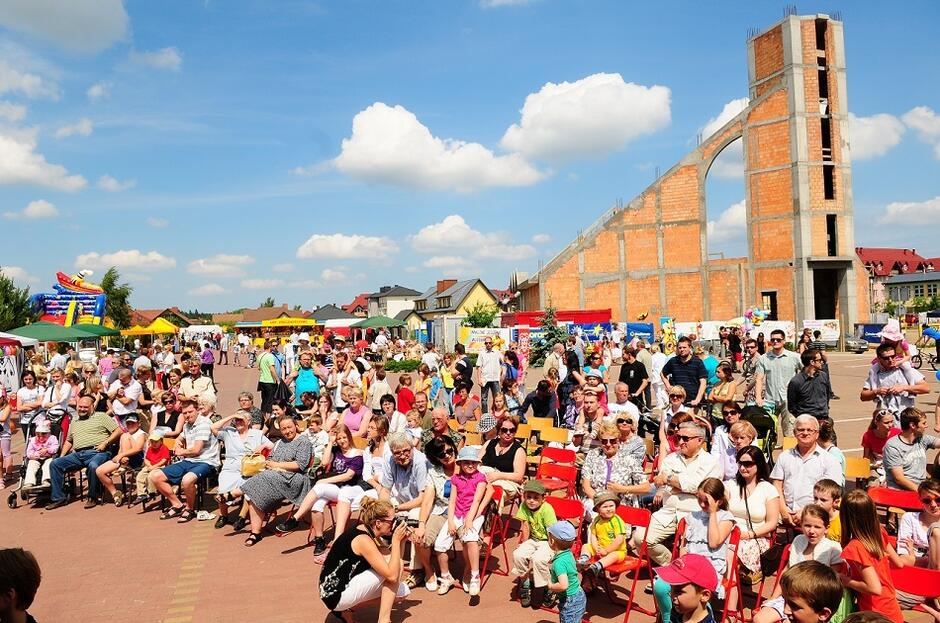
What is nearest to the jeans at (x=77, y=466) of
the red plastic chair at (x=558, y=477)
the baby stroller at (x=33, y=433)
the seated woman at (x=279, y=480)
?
the baby stroller at (x=33, y=433)

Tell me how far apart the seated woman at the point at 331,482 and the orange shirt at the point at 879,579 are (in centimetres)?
467

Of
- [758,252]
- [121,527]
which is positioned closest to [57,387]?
[121,527]

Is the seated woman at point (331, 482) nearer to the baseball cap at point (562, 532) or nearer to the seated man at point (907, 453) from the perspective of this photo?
the baseball cap at point (562, 532)

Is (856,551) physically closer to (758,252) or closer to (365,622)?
(365,622)

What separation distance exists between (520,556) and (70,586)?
4.18 m

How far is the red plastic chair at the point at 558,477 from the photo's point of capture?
21.8 ft

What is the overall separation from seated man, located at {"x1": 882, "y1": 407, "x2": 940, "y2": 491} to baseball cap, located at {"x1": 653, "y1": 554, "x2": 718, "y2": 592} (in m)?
3.25

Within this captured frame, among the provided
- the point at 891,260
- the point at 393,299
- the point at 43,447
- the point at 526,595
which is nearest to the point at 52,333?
the point at 43,447

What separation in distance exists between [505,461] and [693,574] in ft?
10.5

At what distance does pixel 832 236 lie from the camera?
1634 inches

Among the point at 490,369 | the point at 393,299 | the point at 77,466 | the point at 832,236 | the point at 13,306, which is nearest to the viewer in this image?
the point at 77,466

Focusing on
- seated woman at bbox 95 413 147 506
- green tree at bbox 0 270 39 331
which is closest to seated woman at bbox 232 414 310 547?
seated woman at bbox 95 413 147 506

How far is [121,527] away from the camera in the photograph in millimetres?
7848

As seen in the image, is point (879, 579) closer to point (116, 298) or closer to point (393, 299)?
point (116, 298)
